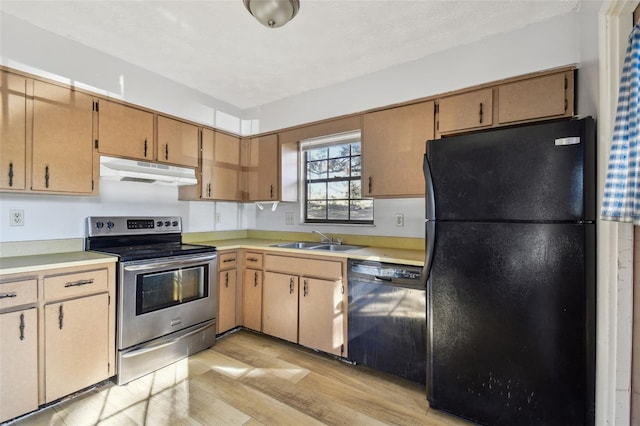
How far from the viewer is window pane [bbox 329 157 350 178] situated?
125 inches

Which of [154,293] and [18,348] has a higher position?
[154,293]

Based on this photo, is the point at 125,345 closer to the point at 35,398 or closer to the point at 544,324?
the point at 35,398

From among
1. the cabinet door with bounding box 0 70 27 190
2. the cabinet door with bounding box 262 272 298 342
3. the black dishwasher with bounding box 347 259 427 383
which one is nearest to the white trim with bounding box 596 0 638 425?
the black dishwasher with bounding box 347 259 427 383

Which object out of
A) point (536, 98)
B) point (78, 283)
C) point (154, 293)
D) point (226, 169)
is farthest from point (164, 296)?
point (536, 98)

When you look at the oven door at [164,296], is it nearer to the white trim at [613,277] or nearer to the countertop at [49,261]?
the countertop at [49,261]

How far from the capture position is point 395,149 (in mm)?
2447

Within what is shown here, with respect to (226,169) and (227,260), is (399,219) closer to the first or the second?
(227,260)

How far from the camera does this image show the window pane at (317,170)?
11.0ft

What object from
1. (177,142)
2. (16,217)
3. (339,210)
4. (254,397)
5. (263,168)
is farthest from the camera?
(263,168)

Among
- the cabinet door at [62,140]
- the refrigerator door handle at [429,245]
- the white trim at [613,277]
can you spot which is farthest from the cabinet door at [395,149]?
the cabinet door at [62,140]

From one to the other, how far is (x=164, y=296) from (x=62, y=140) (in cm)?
132

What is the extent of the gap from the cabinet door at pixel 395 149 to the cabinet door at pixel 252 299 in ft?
4.36

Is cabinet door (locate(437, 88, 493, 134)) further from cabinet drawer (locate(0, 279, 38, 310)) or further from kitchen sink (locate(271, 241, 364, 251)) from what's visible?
cabinet drawer (locate(0, 279, 38, 310))

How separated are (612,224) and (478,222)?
0.54 m
